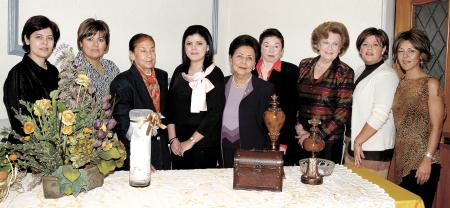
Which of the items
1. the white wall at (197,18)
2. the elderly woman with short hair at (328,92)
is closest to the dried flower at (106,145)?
the elderly woman with short hair at (328,92)

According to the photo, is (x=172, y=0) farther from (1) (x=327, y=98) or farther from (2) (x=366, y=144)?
(2) (x=366, y=144)

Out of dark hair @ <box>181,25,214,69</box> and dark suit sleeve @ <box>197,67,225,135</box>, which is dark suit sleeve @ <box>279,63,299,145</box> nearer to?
dark suit sleeve @ <box>197,67,225,135</box>

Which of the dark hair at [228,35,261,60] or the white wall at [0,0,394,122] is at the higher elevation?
the white wall at [0,0,394,122]

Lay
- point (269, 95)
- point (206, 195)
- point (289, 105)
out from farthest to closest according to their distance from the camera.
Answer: point (289, 105)
point (269, 95)
point (206, 195)

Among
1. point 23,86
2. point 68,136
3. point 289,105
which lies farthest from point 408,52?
point 23,86

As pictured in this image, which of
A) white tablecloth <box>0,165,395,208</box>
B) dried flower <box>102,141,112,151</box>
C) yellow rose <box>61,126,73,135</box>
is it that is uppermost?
yellow rose <box>61,126,73,135</box>

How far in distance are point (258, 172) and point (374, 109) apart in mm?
1200

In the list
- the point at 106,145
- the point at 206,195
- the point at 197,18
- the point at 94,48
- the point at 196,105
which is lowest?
the point at 206,195

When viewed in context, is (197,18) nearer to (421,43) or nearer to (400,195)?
(421,43)

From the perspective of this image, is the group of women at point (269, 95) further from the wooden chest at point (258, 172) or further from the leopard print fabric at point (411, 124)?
the wooden chest at point (258, 172)

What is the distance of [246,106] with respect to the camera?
2760mm

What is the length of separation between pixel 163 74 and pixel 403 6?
2.03 m

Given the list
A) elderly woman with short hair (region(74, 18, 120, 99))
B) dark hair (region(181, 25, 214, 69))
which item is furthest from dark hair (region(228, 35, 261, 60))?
elderly woman with short hair (region(74, 18, 120, 99))

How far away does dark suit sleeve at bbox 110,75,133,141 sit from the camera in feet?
8.51
